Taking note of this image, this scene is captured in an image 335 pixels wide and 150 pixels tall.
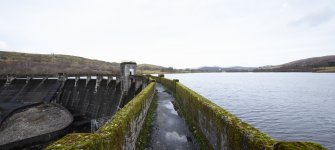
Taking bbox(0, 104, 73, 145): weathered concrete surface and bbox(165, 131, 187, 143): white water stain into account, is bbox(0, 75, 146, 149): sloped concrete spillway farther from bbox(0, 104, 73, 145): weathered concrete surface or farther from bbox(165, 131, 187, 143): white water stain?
bbox(165, 131, 187, 143): white water stain

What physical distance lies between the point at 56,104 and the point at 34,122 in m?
9.50

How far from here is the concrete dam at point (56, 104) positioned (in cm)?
3077

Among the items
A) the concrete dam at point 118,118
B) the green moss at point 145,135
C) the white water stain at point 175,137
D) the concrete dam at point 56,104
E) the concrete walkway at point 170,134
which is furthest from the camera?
the concrete dam at point 56,104

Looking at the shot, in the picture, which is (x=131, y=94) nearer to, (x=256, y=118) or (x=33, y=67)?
(x=256, y=118)

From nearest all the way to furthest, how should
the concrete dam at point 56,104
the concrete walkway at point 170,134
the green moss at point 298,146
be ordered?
the green moss at point 298,146 < the concrete walkway at point 170,134 < the concrete dam at point 56,104

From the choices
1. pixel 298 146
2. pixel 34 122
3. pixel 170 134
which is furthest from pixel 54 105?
pixel 298 146

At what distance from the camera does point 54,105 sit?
41.9 m

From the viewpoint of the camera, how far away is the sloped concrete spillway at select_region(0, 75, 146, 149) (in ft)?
102

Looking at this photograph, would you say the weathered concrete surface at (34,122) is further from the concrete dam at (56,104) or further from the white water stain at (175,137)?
the white water stain at (175,137)

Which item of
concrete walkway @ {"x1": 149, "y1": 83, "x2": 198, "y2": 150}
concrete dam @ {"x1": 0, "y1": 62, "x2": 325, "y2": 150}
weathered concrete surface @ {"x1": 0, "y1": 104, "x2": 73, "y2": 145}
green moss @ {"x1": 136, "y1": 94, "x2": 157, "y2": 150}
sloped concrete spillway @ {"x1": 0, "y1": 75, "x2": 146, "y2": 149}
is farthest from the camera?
sloped concrete spillway @ {"x1": 0, "y1": 75, "x2": 146, "y2": 149}

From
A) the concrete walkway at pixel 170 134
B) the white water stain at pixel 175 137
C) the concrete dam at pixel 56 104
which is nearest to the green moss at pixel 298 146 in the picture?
the concrete walkway at pixel 170 134

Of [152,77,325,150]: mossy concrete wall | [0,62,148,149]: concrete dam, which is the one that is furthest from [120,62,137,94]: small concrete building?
[152,77,325,150]: mossy concrete wall

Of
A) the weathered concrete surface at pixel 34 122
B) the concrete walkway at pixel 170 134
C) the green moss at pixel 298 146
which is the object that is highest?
the green moss at pixel 298 146

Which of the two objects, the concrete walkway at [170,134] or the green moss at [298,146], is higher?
the green moss at [298,146]
